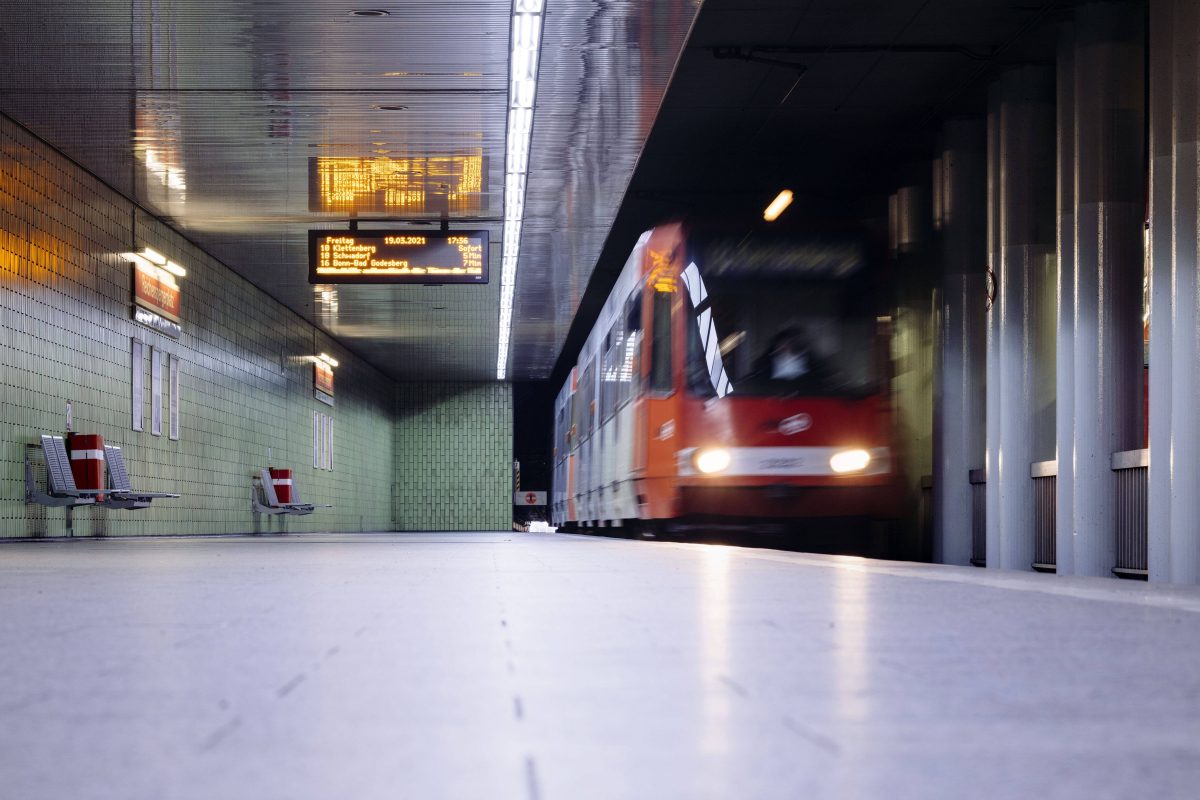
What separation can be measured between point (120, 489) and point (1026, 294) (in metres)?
9.83

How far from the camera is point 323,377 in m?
27.0

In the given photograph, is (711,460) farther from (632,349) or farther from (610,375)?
(610,375)

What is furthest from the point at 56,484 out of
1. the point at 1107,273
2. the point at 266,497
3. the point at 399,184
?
the point at 1107,273

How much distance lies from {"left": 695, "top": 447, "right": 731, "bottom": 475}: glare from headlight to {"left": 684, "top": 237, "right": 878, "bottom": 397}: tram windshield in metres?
0.48

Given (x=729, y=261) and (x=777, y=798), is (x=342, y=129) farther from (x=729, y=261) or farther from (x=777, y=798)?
(x=777, y=798)

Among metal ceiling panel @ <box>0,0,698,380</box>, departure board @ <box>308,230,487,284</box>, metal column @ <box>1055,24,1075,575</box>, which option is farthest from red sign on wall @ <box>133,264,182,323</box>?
metal column @ <box>1055,24,1075,575</box>

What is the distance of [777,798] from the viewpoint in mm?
1244

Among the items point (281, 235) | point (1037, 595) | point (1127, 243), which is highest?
point (281, 235)

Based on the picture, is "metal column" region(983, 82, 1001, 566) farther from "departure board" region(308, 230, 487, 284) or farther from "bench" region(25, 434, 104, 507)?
"bench" region(25, 434, 104, 507)

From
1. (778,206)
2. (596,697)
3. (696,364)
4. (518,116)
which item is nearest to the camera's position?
(596,697)

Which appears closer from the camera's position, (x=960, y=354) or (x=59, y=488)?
(x=59, y=488)

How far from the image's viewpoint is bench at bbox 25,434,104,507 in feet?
43.2

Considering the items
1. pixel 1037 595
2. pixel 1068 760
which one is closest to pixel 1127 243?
pixel 1037 595

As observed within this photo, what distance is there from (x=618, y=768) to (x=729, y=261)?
10.2 meters
